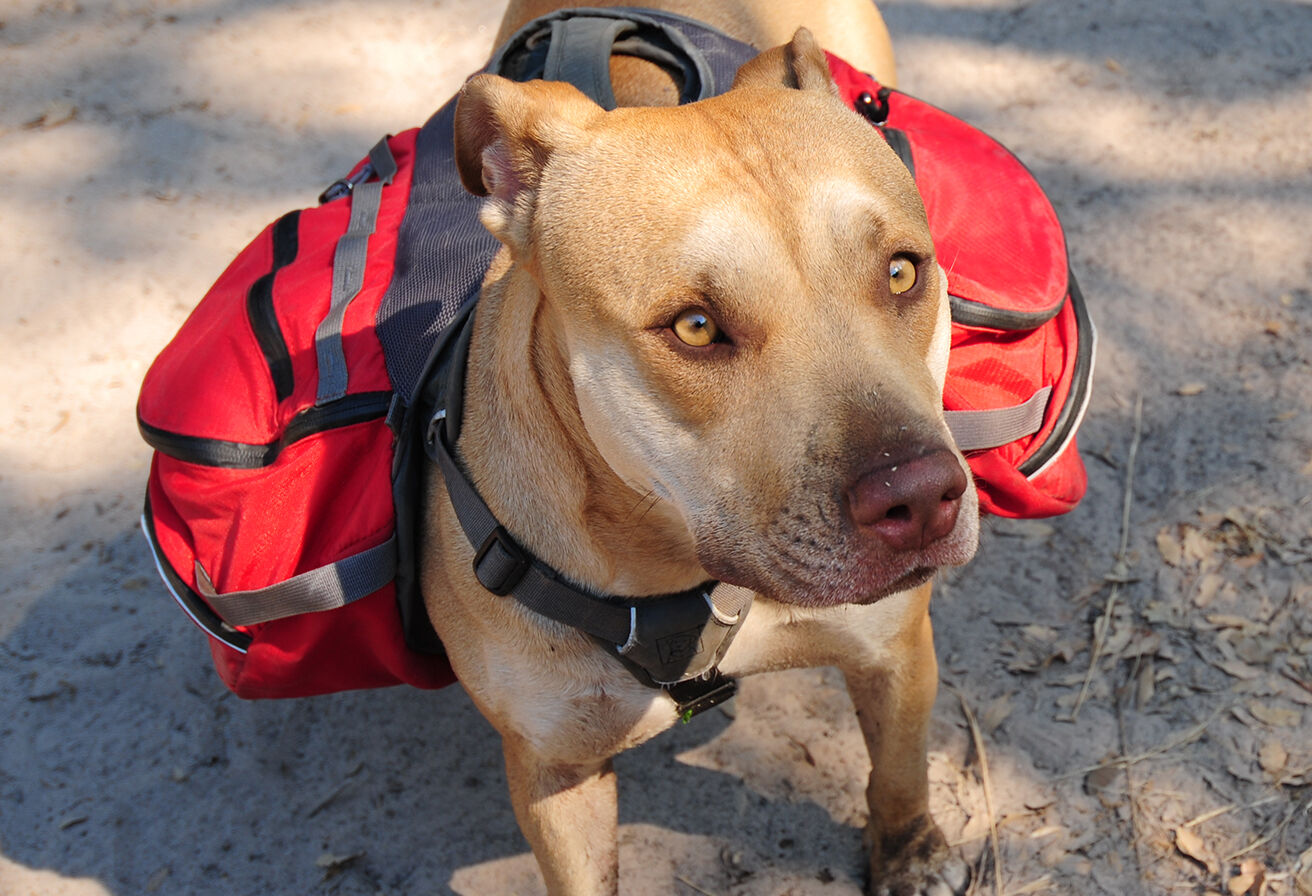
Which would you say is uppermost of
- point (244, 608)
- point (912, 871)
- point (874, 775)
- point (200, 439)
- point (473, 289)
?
point (473, 289)

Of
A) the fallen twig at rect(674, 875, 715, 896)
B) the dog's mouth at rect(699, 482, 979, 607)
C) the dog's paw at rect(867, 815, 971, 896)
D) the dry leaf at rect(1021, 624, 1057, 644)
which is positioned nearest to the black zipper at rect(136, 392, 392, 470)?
the dog's mouth at rect(699, 482, 979, 607)

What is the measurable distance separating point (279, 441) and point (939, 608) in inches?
81.7

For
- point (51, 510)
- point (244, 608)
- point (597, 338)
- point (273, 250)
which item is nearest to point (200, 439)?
point (244, 608)

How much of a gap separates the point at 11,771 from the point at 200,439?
155 centimetres

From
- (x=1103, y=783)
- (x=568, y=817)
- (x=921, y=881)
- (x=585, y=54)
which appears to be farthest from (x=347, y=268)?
(x=1103, y=783)

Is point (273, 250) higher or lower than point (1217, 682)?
higher

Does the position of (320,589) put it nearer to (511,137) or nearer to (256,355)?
(256,355)

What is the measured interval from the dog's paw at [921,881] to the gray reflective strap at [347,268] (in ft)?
6.09

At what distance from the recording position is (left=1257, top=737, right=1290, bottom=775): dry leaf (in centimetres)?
299

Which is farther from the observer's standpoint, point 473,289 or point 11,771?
point 11,771

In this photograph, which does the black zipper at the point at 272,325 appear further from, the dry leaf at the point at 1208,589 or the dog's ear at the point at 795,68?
the dry leaf at the point at 1208,589

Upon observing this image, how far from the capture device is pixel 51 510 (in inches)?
158

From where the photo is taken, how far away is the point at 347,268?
2863mm

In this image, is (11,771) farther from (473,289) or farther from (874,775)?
(874,775)
